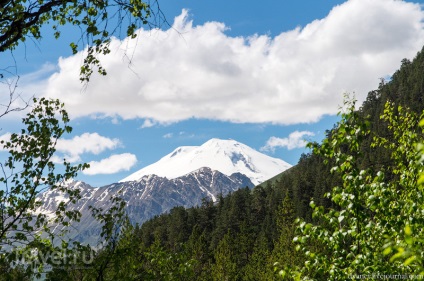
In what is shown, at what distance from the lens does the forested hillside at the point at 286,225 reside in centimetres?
755

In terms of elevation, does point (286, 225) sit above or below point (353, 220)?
below

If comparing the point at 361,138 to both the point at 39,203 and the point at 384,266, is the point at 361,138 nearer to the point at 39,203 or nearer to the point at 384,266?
the point at 384,266

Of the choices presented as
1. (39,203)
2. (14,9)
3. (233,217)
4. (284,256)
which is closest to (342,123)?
(14,9)

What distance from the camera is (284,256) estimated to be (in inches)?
1993

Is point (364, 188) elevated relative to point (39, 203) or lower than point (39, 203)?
lower

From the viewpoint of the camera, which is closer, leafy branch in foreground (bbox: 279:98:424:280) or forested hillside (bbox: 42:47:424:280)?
leafy branch in foreground (bbox: 279:98:424:280)

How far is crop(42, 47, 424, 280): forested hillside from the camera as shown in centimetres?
755

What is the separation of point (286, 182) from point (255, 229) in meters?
35.5

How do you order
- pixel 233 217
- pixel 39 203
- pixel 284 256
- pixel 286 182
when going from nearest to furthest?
pixel 39 203 < pixel 284 256 < pixel 233 217 < pixel 286 182

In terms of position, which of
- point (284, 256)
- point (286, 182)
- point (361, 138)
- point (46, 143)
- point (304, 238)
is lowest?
point (284, 256)

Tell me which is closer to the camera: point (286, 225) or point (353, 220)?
point (353, 220)

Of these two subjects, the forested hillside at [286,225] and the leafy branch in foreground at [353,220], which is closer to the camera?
the leafy branch in foreground at [353,220]

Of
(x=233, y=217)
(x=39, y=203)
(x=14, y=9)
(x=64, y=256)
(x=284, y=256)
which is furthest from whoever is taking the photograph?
(x=233, y=217)

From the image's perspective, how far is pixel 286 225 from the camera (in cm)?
5812
